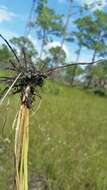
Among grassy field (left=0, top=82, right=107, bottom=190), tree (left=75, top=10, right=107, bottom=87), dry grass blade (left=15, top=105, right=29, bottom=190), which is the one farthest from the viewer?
tree (left=75, top=10, right=107, bottom=87)

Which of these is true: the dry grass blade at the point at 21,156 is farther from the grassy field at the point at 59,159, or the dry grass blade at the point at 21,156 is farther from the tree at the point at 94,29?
the tree at the point at 94,29

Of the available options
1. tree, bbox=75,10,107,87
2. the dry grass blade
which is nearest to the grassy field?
the dry grass blade

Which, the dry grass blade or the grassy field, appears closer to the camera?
the dry grass blade

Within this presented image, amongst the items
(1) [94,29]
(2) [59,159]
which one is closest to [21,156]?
(2) [59,159]

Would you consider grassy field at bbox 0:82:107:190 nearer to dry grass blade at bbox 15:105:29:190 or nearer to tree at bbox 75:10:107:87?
dry grass blade at bbox 15:105:29:190

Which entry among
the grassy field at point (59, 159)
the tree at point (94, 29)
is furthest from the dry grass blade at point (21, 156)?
Answer: the tree at point (94, 29)

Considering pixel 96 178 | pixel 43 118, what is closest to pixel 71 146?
pixel 96 178

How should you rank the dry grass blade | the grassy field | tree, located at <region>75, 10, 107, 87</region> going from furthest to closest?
tree, located at <region>75, 10, 107, 87</region> < the grassy field < the dry grass blade

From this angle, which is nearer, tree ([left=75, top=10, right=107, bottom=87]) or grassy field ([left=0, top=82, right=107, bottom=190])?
grassy field ([left=0, top=82, right=107, bottom=190])

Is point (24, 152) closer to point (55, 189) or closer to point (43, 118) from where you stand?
point (55, 189)

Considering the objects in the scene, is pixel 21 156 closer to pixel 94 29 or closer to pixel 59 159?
pixel 59 159

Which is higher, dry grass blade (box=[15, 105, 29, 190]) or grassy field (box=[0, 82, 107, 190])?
dry grass blade (box=[15, 105, 29, 190])
